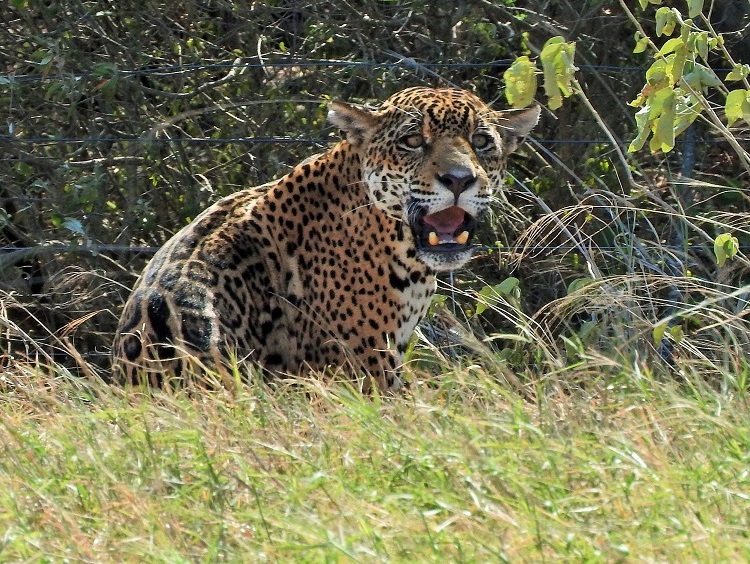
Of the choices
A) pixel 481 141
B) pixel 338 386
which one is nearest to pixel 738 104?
pixel 481 141

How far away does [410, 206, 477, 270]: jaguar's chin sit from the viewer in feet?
18.3

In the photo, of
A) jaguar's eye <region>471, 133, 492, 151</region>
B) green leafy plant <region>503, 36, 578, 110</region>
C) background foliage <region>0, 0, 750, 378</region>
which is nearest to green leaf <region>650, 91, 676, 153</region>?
green leafy plant <region>503, 36, 578, 110</region>

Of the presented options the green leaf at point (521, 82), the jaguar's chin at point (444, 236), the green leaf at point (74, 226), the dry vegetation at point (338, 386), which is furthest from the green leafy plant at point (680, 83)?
the green leaf at point (74, 226)

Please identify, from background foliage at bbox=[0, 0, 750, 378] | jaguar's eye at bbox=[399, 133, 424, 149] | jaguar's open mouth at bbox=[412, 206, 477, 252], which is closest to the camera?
jaguar's open mouth at bbox=[412, 206, 477, 252]

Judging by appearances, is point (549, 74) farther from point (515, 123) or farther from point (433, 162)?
point (515, 123)

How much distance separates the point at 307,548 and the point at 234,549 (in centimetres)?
27

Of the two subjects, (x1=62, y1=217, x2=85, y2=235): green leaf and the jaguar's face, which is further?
(x1=62, y1=217, x2=85, y2=235): green leaf

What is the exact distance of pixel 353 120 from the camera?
5.77m

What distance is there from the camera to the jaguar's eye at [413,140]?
5.71m

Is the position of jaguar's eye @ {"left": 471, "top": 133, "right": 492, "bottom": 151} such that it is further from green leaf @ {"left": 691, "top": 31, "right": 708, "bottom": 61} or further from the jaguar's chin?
green leaf @ {"left": 691, "top": 31, "right": 708, "bottom": 61}

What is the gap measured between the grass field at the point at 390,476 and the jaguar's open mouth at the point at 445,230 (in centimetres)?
116

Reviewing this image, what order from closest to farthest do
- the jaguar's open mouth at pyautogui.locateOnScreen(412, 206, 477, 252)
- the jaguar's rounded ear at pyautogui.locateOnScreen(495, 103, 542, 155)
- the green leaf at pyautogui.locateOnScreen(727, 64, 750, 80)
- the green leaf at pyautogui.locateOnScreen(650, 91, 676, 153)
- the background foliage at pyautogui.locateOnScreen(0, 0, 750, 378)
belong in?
the green leaf at pyautogui.locateOnScreen(650, 91, 676, 153)
the green leaf at pyautogui.locateOnScreen(727, 64, 750, 80)
the jaguar's open mouth at pyautogui.locateOnScreen(412, 206, 477, 252)
the jaguar's rounded ear at pyautogui.locateOnScreen(495, 103, 542, 155)
the background foliage at pyautogui.locateOnScreen(0, 0, 750, 378)

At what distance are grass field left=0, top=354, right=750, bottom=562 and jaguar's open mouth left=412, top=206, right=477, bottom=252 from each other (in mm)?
1156

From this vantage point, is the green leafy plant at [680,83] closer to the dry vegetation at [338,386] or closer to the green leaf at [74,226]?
the dry vegetation at [338,386]
